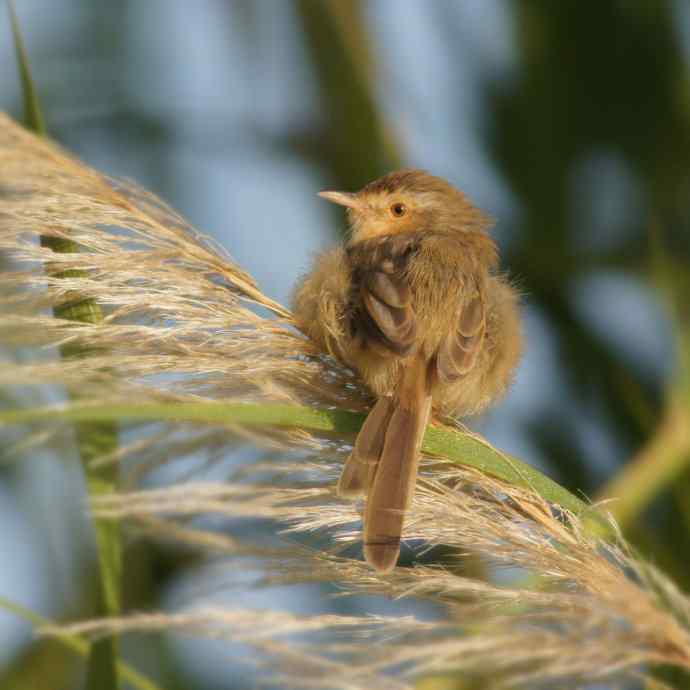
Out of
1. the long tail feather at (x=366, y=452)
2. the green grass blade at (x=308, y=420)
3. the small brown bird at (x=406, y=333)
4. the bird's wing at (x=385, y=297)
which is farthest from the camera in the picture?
the bird's wing at (x=385, y=297)

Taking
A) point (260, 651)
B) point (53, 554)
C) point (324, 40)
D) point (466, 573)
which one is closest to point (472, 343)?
point (466, 573)

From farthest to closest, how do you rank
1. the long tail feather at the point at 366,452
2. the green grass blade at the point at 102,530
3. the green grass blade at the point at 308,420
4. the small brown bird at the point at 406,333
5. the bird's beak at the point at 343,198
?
the bird's beak at the point at 343,198, the small brown bird at the point at 406,333, the long tail feather at the point at 366,452, the green grass blade at the point at 102,530, the green grass blade at the point at 308,420

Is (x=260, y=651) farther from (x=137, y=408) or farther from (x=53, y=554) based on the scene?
(x=53, y=554)

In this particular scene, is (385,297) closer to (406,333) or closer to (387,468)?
(406,333)

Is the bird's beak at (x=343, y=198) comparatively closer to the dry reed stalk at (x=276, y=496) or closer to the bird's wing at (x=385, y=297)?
the bird's wing at (x=385, y=297)

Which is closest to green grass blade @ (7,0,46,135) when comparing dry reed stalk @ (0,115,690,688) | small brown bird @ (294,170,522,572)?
dry reed stalk @ (0,115,690,688)

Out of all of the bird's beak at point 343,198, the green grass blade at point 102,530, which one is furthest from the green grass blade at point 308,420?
the bird's beak at point 343,198

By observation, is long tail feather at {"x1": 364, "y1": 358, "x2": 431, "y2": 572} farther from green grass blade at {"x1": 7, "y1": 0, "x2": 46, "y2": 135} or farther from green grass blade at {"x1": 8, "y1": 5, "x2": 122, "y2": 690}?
green grass blade at {"x1": 7, "y1": 0, "x2": 46, "y2": 135}
